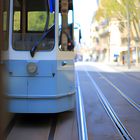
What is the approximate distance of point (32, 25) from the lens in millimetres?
9125

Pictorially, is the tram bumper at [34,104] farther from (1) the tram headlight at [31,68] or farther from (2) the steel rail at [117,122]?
(2) the steel rail at [117,122]

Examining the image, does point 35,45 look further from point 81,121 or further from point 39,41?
point 81,121

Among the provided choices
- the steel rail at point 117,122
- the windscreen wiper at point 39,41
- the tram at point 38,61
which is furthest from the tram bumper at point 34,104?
the steel rail at point 117,122

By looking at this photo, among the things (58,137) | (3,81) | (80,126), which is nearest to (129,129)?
(80,126)

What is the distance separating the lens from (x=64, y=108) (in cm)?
899

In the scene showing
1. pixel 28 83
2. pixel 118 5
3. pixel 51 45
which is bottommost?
pixel 28 83

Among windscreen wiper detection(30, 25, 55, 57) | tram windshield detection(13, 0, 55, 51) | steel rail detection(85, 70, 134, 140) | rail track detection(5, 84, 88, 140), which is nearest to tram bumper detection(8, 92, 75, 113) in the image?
rail track detection(5, 84, 88, 140)

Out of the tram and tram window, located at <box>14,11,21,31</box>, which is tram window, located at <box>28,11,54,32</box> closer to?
the tram

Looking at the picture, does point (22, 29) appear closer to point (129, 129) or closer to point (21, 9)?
point (21, 9)

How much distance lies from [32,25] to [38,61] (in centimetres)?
104

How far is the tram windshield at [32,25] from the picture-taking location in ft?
28.4

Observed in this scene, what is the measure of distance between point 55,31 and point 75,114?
9.96ft

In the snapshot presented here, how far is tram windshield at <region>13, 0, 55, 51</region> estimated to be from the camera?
8.65m

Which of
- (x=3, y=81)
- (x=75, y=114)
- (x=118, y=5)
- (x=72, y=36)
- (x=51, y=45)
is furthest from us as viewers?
(x=118, y=5)
